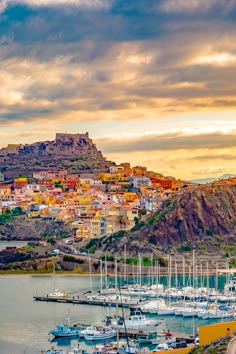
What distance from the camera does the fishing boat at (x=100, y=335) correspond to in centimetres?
3416

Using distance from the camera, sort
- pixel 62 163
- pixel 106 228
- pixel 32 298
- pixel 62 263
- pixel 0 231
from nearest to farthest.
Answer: pixel 32 298 < pixel 62 263 < pixel 106 228 < pixel 0 231 < pixel 62 163

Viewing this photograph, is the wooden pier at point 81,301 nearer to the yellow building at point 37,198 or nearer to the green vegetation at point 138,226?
the green vegetation at point 138,226

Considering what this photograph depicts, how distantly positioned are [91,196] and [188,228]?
26.3 meters

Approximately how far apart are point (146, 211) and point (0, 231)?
14.3m

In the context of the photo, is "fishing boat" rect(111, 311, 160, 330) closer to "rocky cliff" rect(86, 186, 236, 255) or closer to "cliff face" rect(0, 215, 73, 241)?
"rocky cliff" rect(86, 186, 236, 255)

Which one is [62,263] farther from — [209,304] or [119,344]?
[119,344]

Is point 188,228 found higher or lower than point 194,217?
lower

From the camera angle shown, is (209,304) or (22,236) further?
(22,236)

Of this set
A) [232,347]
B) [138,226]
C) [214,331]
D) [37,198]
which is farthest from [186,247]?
[232,347]

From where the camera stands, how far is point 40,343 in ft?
112

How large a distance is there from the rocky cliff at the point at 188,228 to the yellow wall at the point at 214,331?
40.9 m

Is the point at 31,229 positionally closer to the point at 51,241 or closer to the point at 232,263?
the point at 51,241

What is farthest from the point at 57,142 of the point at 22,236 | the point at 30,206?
the point at 22,236

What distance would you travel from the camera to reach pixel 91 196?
309ft
